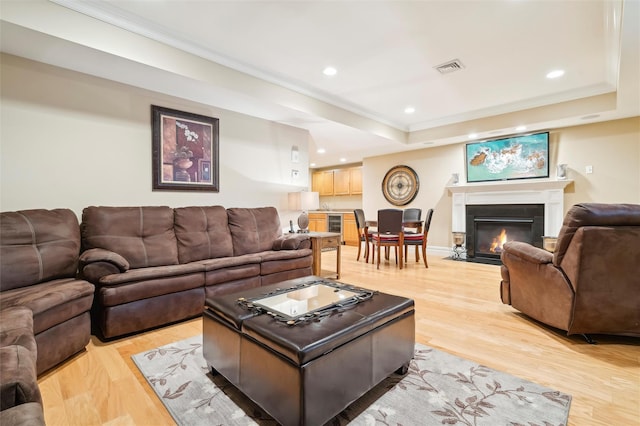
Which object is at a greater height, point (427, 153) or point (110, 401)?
point (427, 153)

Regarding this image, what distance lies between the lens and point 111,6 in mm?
2307

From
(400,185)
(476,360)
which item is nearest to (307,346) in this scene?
(476,360)

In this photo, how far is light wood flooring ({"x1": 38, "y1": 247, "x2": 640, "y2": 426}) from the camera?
1463mm

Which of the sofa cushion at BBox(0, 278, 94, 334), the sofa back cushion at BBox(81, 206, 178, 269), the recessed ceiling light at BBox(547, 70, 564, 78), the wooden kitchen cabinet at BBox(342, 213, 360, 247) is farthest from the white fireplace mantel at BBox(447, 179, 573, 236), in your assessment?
the sofa cushion at BBox(0, 278, 94, 334)

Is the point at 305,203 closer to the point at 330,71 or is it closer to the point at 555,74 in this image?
the point at 330,71

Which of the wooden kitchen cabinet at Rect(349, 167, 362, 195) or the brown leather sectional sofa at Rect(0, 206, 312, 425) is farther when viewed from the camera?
the wooden kitchen cabinet at Rect(349, 167, 362, 195)

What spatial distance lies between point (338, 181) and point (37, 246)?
23.1 feet

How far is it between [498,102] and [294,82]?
3.22 meters

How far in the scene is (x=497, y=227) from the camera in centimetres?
550

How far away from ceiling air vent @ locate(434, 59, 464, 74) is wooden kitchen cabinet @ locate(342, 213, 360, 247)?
4.62 meters

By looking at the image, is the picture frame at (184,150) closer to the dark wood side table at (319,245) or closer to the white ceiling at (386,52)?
the white ceiling at (386,52)

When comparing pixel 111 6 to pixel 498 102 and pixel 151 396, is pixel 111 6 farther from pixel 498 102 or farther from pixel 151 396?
pixel 498 102

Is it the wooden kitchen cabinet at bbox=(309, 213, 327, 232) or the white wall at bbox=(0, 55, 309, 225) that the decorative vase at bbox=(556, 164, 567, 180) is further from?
the white wall at bbox=(0, 55, 309, 225)

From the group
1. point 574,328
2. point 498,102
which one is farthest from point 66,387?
point 498,102
